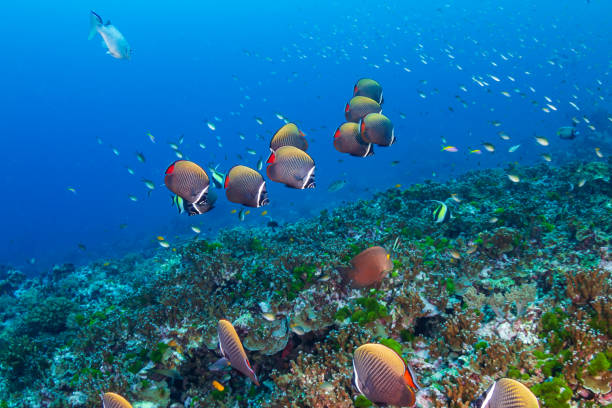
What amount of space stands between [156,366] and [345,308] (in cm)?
315

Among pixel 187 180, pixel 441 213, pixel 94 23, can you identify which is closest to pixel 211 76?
pixel 94 23

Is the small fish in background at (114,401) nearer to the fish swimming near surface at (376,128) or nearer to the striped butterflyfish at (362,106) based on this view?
the fish swimming near surface at (376,128)

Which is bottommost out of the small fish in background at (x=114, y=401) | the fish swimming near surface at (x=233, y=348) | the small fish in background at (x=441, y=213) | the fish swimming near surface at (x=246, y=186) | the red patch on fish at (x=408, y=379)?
the red patch on fish at (x=408, y=379)

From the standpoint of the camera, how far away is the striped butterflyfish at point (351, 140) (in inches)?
202

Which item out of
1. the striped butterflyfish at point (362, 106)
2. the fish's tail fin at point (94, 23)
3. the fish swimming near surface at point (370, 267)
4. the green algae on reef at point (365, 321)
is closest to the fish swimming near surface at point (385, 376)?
the green algae on reef at point (365, 321)

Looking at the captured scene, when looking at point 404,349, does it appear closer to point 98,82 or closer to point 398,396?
point 398,396

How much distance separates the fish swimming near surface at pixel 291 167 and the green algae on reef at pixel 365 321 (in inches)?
89.1

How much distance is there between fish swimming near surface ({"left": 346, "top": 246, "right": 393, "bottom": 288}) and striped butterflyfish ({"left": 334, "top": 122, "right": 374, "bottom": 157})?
1608 millimetres

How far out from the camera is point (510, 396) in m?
2.19

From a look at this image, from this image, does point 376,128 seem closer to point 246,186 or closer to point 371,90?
point 371,90

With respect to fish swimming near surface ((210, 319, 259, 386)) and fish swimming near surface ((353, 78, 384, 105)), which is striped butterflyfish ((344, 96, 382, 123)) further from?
fish swimming near surface ((210, 319, 259, 386))

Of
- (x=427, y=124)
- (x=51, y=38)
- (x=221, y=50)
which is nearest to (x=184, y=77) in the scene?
(x=221, y=50)

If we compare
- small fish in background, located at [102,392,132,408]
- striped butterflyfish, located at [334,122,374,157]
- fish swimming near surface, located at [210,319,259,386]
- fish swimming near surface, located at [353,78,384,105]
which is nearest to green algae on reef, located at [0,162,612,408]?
fish swimming near surface, located at [210,319,259,386]

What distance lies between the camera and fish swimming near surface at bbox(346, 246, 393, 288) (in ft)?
16.9
